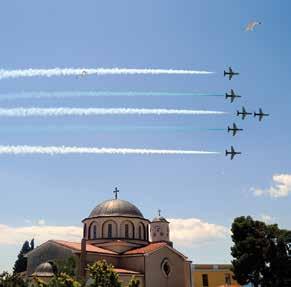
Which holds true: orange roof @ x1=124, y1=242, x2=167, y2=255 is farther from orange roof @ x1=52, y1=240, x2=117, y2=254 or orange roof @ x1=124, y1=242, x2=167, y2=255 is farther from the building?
the building

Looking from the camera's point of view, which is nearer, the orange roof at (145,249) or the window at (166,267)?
the orange roof at (145,249)

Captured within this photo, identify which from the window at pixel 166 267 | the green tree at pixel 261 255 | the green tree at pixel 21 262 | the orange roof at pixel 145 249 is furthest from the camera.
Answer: the green tree at pixel 21 262

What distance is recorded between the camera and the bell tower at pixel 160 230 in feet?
191

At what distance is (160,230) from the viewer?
5872 cm

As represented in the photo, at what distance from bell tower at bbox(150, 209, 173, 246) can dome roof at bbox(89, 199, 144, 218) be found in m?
4.18

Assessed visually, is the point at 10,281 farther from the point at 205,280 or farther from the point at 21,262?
the point at 205,280

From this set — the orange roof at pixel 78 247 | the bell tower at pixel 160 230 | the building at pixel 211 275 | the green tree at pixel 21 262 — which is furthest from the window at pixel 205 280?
the green tree at pixel 21 262

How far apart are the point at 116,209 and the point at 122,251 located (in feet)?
18.2

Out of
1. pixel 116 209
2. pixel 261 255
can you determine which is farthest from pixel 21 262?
pixel 261 255

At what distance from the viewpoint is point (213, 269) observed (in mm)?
64062

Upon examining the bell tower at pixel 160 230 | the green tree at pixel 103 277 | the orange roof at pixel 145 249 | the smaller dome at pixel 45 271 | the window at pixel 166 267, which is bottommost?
the green tree at pixel 103 277

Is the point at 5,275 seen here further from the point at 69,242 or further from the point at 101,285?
the point at 69,242

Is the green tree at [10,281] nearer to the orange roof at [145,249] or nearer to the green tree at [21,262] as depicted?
the orange roof at [145,249]

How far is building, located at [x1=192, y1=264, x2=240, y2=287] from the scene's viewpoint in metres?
63.0
